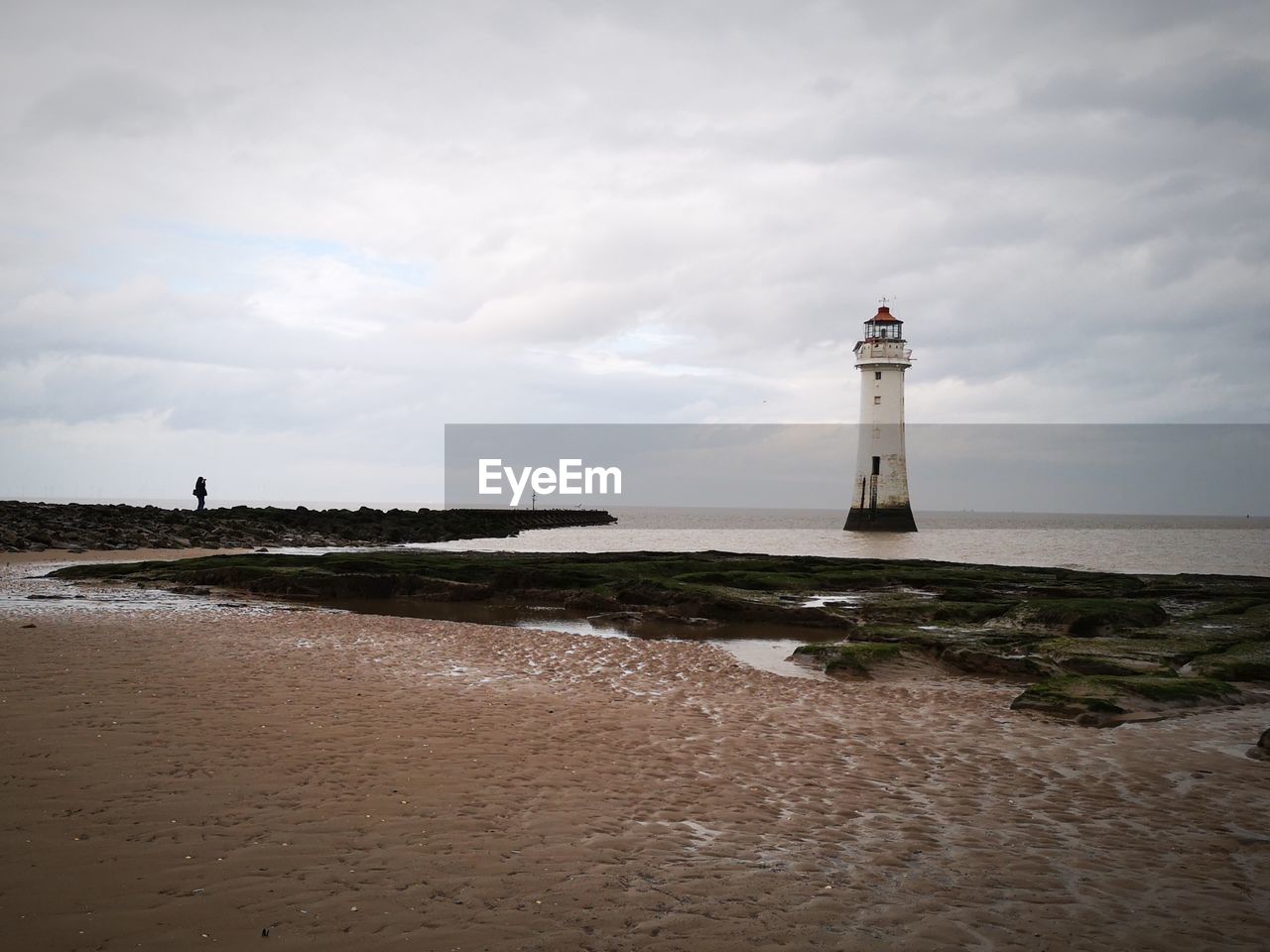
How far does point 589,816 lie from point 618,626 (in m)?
11.5

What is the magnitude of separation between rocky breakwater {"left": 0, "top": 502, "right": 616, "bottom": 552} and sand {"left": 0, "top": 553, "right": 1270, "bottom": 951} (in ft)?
88.1

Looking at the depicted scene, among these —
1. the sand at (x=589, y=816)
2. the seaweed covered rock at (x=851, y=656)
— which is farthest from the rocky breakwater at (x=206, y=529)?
the seaweed covered rock at (x=851, y=656)

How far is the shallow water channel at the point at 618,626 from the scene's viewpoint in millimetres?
15250

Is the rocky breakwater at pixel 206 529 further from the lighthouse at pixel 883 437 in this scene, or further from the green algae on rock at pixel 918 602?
the lighthouse at pixel 883 437

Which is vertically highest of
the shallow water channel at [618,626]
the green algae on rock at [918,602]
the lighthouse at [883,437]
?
the lighthouse at [883,437]

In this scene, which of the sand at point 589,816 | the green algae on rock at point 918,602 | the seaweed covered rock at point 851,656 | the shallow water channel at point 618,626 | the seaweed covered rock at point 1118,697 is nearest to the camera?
the sand at point 589,816

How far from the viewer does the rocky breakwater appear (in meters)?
33.8

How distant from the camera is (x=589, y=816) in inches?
237

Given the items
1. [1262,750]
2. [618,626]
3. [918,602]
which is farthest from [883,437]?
[1262,750]

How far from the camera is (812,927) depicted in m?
4.52

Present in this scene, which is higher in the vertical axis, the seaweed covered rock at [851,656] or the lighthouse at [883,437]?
the lighthouse at [883,437]

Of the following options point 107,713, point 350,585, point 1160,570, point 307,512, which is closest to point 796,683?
point 107,713

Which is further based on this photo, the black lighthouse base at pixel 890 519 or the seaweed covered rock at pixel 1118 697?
the black lighthouse base at pixel 890 519

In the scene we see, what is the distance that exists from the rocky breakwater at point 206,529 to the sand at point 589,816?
2687 cm
